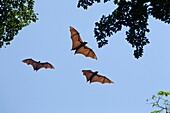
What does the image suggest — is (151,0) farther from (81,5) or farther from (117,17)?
(81,5)

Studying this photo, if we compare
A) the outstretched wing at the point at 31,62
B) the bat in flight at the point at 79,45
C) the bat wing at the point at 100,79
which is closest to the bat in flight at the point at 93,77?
the bat wing at the point at 100,79

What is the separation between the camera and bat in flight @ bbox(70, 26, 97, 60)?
1496 cm

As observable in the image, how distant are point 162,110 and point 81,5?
12943mm

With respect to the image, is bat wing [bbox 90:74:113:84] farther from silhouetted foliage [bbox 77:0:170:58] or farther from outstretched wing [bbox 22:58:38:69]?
silhouetted foliage [bbox 77:0:170:58]

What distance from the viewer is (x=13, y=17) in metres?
15.6

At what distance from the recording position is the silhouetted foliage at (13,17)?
Answer: 14.9 m

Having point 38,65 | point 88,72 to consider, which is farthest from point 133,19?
point 38,65

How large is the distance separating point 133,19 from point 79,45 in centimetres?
719

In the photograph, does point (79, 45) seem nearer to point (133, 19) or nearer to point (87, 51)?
point (87, 51)

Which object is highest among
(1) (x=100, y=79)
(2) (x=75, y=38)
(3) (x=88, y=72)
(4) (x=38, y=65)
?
(4) (x=38, y=65)

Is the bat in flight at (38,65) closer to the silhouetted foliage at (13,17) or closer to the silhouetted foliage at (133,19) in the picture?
the silhouetted foliage at (13,17)

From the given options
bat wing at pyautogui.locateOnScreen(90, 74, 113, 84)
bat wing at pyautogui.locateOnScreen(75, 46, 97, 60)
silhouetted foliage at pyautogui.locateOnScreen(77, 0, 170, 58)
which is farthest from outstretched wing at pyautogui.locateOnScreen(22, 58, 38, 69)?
silhouetted foliage at pyautogui.locateOnScreen(77, 0, 170, 58)

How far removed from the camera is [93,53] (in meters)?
15.1

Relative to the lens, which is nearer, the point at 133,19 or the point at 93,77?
the point at 133,19
